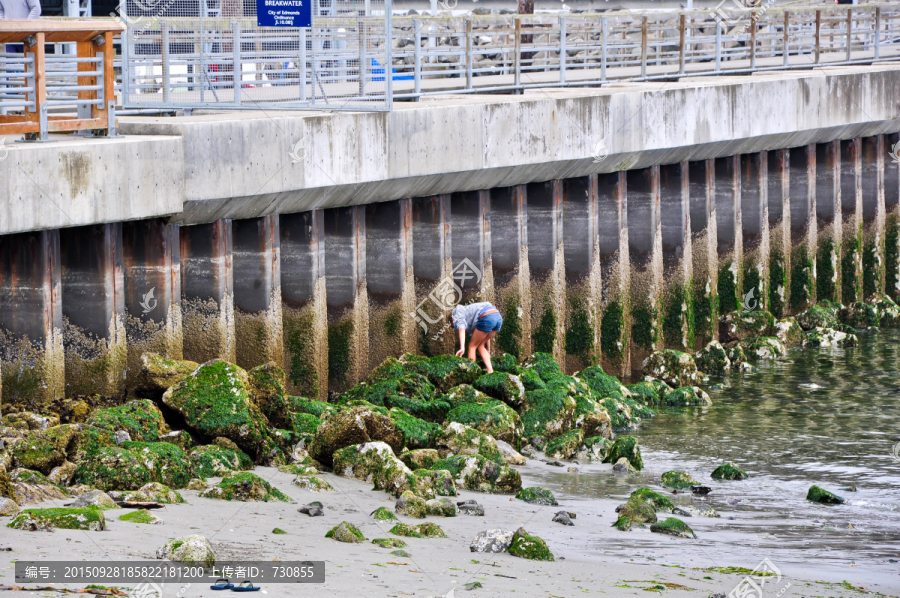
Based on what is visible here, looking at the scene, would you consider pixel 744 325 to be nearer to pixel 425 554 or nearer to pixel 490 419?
pixel 490 419

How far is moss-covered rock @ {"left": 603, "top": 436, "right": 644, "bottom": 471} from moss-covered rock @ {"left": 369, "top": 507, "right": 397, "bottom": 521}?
4524 mm

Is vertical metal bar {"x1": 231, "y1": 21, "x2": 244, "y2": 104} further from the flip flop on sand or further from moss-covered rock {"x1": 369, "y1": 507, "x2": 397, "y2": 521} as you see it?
the flip flop on sand

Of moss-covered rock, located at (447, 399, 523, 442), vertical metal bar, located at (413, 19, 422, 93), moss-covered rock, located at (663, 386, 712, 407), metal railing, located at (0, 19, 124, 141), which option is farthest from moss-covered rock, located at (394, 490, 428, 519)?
moss-covered rock, located at (663, 386, 712, 407)

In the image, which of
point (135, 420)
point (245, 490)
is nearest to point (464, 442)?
point (245, 490)

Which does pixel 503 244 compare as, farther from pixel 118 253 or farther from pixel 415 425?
pixel 118 253

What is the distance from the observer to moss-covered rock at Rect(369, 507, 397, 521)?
414 inches

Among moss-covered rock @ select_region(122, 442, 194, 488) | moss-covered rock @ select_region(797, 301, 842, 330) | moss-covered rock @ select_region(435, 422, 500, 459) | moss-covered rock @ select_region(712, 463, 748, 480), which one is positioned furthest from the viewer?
moss-covered rock @ select_region(797, 301, 842, 330)

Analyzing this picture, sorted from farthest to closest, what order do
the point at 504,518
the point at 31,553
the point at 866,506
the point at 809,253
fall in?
the point at 809,253, the point at 866,506, the point at 504,518, the point at 31,553

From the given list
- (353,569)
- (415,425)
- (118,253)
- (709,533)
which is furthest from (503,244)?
(353,569)

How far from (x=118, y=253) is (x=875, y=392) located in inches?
469

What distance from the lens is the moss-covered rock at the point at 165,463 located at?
10.7 m

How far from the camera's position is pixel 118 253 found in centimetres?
1356

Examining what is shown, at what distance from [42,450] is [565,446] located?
632 centimetres

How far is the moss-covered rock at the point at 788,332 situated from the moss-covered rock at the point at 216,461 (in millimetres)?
13585
